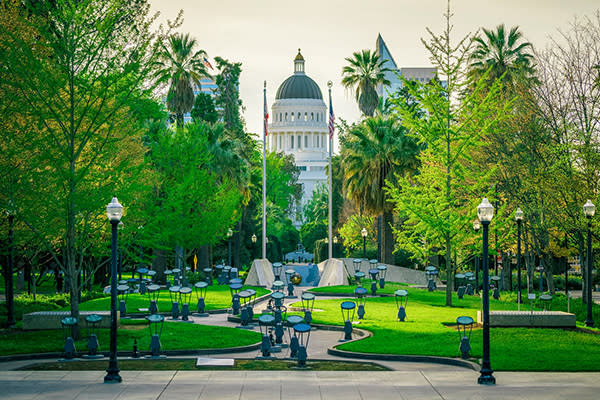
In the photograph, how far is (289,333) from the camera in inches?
1020

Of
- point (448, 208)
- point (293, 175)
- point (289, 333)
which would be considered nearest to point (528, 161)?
point (448, 208)

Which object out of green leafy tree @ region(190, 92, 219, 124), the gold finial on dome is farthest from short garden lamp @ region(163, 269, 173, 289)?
the gold finial on dome

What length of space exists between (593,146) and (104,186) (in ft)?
64.0

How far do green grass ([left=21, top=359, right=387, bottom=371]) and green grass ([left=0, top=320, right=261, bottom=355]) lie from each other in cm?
183

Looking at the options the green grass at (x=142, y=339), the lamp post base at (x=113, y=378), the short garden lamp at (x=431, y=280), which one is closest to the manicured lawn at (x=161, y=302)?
the green grass at (x=142, y=339)

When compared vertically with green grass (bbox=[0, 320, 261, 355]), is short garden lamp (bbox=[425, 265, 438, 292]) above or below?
above

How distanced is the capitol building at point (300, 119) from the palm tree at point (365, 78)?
319ft

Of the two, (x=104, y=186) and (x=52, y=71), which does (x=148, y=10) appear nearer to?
(x=52, y=71)

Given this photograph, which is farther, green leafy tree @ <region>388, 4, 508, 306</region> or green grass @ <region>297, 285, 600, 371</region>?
green leafy tree @ <region>388, 4, 508, 306</region>

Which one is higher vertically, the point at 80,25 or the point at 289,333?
the point at 80,25

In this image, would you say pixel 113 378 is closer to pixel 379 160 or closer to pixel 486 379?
pixel 486 379

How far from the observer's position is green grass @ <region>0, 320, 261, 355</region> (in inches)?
863

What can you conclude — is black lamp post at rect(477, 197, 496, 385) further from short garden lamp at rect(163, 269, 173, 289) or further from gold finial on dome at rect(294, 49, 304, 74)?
gold finial on dome at rect(294, 49, 304, 74)

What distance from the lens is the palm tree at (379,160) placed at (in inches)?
2073
